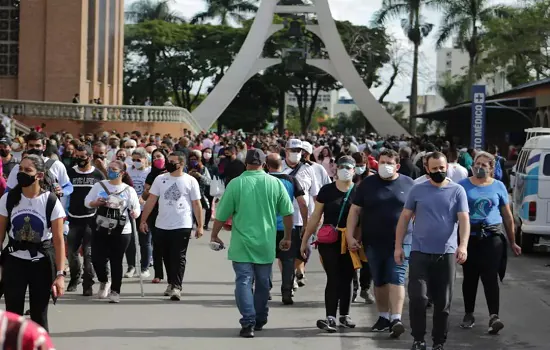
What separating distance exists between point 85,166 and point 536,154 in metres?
8.03

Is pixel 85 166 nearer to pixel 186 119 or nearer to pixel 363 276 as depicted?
pixel 363 276

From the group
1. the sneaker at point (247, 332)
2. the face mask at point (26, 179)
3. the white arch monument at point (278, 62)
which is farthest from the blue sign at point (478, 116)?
the white arch monument at point (278, 62)

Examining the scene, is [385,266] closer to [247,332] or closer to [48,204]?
[247,332]

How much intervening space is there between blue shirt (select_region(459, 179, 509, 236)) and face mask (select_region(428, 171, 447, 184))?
4.86 feet

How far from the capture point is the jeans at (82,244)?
1304 cm

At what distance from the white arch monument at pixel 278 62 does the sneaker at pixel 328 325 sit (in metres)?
61.7

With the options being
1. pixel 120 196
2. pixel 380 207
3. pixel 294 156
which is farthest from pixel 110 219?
pixel 380 207

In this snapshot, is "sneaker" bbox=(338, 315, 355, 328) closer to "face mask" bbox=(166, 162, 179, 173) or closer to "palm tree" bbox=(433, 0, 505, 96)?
"face mask" bbox=(166, 162, 179, 173)

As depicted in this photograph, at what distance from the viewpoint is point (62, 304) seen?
12.3 meters

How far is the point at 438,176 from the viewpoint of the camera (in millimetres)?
9547

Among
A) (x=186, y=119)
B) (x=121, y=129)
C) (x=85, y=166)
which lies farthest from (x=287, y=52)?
(x=85, y=166)

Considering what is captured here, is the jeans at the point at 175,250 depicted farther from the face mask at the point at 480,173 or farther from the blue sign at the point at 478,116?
the blue sign at the point at 478,116

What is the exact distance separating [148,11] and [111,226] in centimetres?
8523

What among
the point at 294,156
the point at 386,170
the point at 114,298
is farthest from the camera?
the point at 294,156
